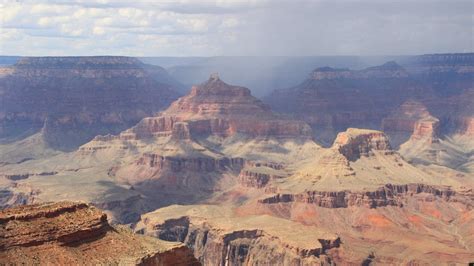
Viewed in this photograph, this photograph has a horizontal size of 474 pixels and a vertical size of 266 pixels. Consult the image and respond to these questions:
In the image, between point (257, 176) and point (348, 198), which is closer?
point (348, 198)

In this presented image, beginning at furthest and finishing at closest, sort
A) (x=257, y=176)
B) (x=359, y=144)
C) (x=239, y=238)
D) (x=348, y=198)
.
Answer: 1. (x=257, y=176)
2. (x=359, y=144)
3. (x=348, y=198)
4. (x=239, y=238)

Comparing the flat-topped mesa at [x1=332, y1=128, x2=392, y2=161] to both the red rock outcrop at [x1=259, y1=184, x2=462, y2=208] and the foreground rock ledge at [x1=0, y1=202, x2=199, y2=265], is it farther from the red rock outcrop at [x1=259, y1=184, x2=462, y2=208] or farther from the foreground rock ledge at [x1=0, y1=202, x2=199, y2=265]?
the foreground rock ledge at [x1=0, y1=202, x2=199, y2=265]

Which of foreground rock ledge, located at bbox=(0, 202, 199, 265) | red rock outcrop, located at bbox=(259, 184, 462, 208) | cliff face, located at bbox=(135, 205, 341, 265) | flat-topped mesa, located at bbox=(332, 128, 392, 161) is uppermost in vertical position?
foreground rock ledge, located at bbox=(0, 202, 199, 265)

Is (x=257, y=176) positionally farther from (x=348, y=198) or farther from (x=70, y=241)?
(x=70, y=241)

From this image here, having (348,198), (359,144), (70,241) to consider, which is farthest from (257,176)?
(70,241)

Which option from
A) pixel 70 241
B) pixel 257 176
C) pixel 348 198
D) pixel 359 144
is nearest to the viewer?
pixel 70 241

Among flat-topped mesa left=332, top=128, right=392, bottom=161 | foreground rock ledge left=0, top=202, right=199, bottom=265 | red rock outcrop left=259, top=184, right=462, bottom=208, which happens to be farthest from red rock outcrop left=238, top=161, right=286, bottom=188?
foreground rock ledge left=0, top=202, right=199, bottom=265
